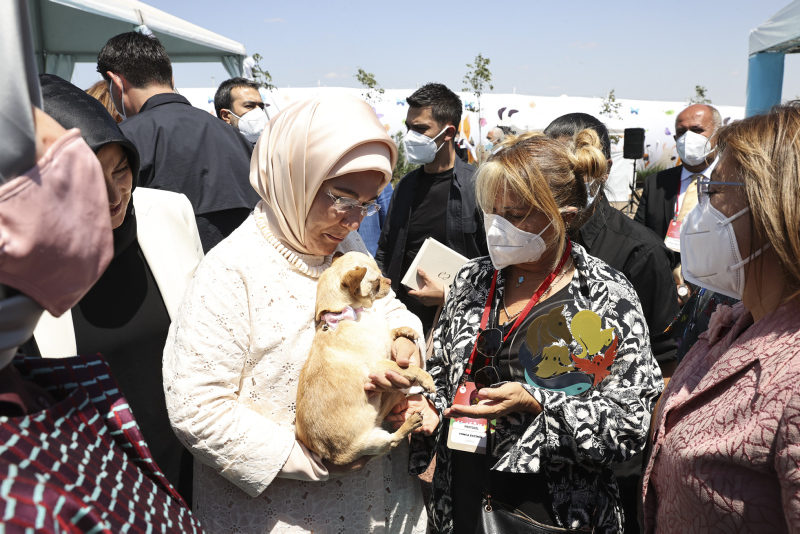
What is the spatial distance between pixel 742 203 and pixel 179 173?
3279 mm

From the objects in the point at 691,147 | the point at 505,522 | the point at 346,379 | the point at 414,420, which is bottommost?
the point at 505,522

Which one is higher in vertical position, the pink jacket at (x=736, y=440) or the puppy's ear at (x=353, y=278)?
the puppy's ear at (x=353, y=278)

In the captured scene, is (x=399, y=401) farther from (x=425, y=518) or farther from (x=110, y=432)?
(x=110, y=432)

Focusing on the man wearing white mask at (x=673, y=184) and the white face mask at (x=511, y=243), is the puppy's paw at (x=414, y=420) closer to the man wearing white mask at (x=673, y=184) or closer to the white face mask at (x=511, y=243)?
the white face mask at (x=511, y=243)

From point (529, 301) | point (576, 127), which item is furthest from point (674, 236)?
point (529, 301)

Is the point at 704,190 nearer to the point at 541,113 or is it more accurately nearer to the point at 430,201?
the point at 430,201

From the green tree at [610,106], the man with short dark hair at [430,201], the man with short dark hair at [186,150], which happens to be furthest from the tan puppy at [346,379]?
the green tree at [610,106]

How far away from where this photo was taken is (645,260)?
2865 mm

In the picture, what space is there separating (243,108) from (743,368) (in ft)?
19.6

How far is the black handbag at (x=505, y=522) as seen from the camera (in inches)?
75.1

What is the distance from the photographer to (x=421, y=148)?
5121 mm

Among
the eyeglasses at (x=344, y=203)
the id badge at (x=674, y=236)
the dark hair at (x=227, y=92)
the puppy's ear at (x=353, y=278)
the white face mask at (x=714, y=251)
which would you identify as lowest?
the id badge at (x=674, y=236)

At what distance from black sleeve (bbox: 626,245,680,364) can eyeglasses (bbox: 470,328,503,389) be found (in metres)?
1.10

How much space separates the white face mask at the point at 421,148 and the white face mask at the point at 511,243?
2920 millimetres
